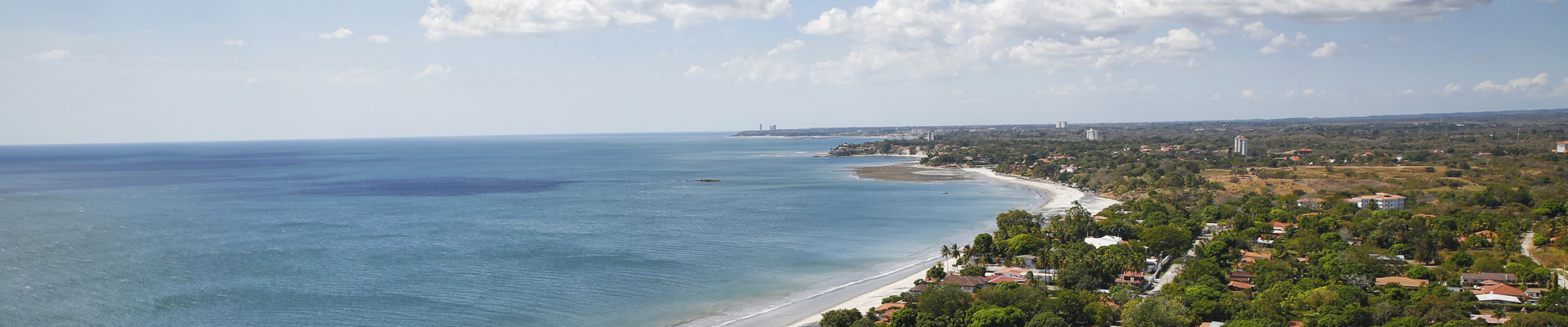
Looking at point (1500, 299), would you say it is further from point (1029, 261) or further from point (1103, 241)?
point (1029, 261)

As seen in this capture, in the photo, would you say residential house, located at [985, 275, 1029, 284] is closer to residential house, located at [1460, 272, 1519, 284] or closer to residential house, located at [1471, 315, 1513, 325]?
residential house, located at [1471, 315, 1513, 325]

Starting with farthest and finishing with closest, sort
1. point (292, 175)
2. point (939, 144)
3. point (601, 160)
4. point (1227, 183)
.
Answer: point (939, 144) → point (601, 160) → point (292, 175) → point (1227, 183)

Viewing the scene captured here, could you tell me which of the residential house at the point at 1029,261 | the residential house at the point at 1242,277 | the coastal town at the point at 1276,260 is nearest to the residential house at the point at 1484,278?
the coastal town at the point at 1276,260

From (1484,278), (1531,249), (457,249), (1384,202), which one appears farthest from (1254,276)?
(457,249)

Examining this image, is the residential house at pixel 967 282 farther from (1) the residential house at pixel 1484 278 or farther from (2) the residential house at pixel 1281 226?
(2) the residential house at pixel 1281 226

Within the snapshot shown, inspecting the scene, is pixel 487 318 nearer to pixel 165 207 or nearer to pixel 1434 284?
pixel 1434 284

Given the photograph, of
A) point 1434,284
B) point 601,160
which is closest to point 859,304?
point 1434,284

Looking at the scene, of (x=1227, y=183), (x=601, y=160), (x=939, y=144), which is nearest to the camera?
(x=1227, y=183)

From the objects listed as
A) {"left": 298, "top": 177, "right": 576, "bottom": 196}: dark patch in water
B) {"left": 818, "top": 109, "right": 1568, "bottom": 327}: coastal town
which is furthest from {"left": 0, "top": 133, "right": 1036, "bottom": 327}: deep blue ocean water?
{"left": 818, "top": 109, "right": 1568, "bottom": 327}: coastal town
